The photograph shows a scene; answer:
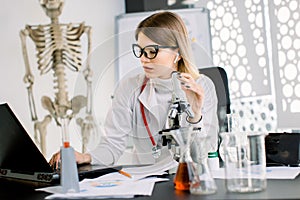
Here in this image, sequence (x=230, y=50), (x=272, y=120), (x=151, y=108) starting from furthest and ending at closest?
(x=230, y=50) < (x=272, y=120) < (x=151, y=108)

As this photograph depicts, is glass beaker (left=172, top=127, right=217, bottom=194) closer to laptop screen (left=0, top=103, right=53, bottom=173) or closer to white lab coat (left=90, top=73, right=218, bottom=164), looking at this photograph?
white lab coat (left=90, top=73, right=218, bottom=164)

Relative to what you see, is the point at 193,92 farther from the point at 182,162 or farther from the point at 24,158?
the point at 24,158

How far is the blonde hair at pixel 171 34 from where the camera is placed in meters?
1.68

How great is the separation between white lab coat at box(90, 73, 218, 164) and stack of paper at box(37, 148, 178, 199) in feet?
0.22

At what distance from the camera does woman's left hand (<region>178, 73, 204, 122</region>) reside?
1.63 m

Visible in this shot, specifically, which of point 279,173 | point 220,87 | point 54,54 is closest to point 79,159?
point 279,173

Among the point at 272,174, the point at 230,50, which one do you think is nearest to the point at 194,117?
the point at 272,174

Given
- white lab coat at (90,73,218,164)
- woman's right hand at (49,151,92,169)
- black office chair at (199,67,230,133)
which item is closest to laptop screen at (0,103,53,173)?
woman's right hand at (49,151,92,169)

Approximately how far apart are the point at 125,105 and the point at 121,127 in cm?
9

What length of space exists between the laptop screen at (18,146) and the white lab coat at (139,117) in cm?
25

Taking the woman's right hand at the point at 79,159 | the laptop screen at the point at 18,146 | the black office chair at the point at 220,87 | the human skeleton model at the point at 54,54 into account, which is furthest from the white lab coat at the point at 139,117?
the human skeleton model at the point at 54,54

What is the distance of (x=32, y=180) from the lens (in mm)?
1648

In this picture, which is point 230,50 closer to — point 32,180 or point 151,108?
point 151,108

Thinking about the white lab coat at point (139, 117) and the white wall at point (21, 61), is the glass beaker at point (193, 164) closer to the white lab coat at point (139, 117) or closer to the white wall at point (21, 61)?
the white lab coat at point (139, 117)
